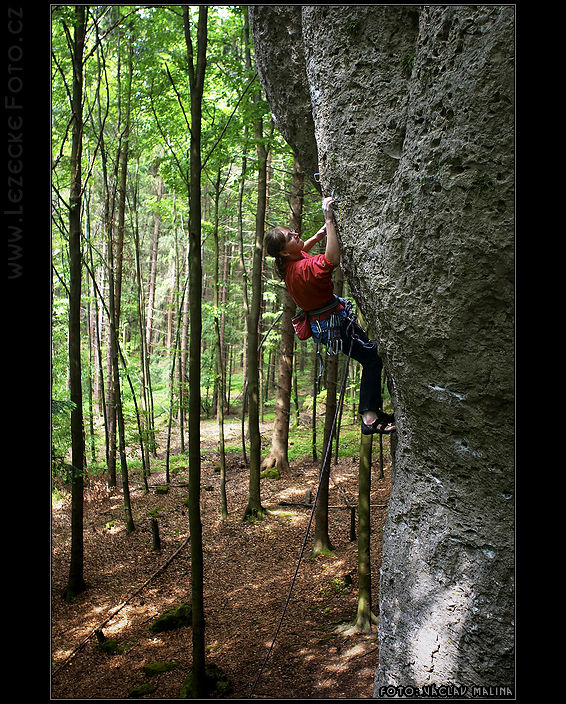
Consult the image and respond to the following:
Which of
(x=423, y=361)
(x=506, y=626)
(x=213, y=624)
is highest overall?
(x=423, y=361)

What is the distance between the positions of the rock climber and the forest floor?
329 centimetres

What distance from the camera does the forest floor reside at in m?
6.00

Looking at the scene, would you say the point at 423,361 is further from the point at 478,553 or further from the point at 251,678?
the point at 251,678

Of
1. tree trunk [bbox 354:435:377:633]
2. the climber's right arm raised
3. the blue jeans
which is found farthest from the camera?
tree trunk [bbox 354:435:377:633]

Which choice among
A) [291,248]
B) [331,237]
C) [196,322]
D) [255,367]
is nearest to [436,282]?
[331,237]

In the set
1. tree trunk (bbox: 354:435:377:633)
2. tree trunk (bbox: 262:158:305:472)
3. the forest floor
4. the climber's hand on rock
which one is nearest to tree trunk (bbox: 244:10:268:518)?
the forest floor

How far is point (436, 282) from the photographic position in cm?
325

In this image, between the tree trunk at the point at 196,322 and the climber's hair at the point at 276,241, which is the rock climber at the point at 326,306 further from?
the tree trunk at the point at 196,322

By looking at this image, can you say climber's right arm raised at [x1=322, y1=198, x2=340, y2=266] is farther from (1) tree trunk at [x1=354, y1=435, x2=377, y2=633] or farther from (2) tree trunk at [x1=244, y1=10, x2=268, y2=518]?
(2) tree trunk at [x1=244, y1=10, x2=268, y2=518]

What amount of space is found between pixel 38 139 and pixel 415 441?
3.80 m

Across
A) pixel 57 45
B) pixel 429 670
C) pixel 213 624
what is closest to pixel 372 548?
pixel 213 624

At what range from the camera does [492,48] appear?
2830 mm

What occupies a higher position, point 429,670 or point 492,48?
point 492,48

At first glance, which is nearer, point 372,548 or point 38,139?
point 38,139
